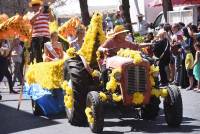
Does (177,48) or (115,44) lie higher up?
(115,44)

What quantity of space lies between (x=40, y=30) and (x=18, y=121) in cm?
282

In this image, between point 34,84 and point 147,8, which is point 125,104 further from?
point 147,8

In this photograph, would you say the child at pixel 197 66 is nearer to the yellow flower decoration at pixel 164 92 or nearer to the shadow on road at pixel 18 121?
the shadow on road at pixel 18 121

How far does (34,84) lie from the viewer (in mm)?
11883

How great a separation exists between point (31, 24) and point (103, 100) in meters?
4.48

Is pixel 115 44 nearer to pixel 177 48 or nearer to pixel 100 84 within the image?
pixel 100 84

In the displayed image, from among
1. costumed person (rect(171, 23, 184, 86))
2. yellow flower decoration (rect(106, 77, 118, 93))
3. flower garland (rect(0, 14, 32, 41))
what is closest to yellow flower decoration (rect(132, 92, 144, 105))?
yellow flower decoration (rect(106, 77, 118, 93))

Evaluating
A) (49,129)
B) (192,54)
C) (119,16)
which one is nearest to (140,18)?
(119,16)

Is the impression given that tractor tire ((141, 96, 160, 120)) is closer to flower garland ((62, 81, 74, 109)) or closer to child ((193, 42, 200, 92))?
flower garland ((62, 81, 74, 109))

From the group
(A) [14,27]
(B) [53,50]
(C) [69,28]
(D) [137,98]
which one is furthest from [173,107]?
(C) [69,28]

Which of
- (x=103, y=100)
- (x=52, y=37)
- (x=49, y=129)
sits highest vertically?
(x=52, y=37)

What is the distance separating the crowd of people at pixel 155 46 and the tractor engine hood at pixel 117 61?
0.20 meters

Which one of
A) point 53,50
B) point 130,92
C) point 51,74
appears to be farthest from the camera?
point 53,50

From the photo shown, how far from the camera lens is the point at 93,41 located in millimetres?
10625
